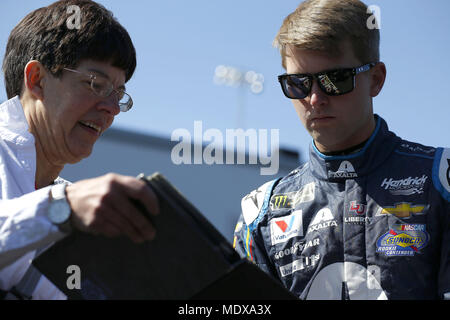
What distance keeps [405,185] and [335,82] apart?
2.00 ft

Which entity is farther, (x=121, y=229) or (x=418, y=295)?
(x=418, y=295)

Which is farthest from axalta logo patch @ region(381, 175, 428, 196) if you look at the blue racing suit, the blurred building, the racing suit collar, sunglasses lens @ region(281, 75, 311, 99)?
the blurred building

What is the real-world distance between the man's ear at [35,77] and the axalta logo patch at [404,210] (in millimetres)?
1739

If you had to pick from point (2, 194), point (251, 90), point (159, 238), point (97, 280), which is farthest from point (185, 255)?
point (251, 90)

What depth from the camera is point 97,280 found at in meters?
1.56

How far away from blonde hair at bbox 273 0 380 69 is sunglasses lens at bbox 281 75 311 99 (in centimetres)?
18

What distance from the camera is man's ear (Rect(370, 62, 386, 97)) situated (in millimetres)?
2963

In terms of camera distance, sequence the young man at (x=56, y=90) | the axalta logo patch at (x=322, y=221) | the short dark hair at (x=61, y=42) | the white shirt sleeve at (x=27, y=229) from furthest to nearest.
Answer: the axalta logo patch at (x=322, y=221), the short dark hair at (x=61, y=42), the young man at (x=56, y=90), the white shirt sleeve at (x=27, y=229)

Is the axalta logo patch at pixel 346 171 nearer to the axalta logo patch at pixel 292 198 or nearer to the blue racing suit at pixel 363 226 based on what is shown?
the blue racing suit at pixel 363 226

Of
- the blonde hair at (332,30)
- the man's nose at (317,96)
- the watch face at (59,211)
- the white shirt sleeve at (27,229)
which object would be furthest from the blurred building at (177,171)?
the watch face at (59,211)

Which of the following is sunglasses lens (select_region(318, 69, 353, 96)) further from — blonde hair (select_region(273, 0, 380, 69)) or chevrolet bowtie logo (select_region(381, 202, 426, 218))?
chevrolet bowtie logo (select_region(381, 202, 426, 218))

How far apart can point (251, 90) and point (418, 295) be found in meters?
20.1

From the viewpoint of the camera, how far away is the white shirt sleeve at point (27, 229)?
1.56 metres
